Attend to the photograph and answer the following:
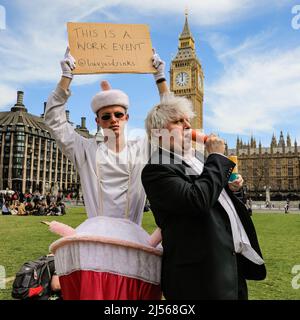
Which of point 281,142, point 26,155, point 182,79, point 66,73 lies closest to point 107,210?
point 66,73

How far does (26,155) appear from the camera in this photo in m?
68.1

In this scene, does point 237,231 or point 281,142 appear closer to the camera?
point 237,231

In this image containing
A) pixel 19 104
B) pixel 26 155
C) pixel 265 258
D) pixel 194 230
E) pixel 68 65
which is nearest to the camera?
pixel 194 230

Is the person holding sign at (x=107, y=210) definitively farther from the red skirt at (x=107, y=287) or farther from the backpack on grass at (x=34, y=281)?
the backpack on grass at (x=34, y=281)

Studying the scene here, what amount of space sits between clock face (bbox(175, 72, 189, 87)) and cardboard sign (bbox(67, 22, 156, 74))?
3727 inches

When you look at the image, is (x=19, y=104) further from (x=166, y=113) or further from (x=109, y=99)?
(x=166, y=113)

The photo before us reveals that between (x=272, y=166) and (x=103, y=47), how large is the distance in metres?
101

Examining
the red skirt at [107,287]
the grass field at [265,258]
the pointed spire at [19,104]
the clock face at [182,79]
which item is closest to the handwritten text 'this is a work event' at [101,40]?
the red skirt at [107,287]

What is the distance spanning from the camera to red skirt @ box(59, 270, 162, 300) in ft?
7.18

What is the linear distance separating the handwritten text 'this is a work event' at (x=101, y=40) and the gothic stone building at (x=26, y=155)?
61365 millimetres

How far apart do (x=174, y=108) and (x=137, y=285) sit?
1.10 meters

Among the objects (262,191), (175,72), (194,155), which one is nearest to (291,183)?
(262,191)

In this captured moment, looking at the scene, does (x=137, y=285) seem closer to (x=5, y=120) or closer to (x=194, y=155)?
(x=194, y=155)

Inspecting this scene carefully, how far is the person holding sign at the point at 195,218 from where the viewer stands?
2023 mm
